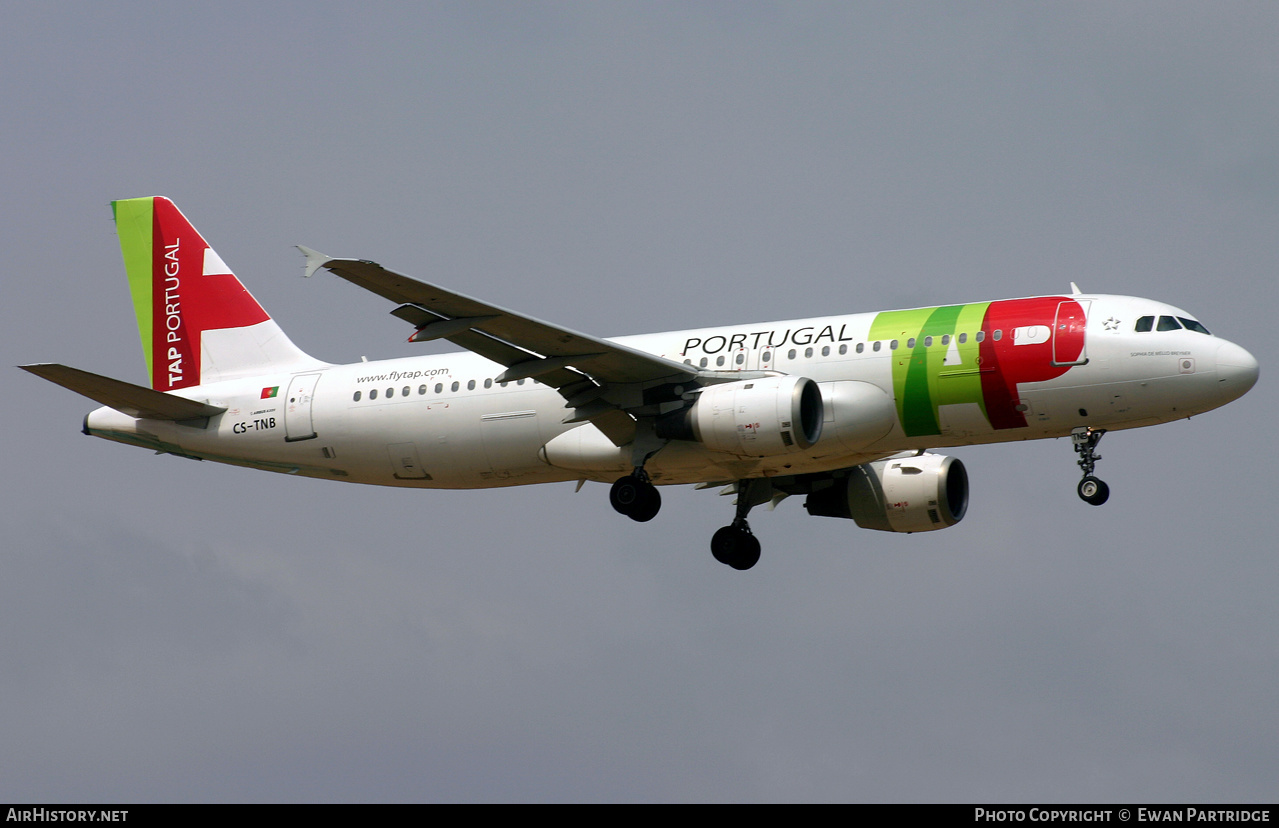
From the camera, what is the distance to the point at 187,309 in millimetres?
40719

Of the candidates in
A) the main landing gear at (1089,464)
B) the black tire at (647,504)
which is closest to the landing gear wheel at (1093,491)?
the main landing gear at (1089,464)

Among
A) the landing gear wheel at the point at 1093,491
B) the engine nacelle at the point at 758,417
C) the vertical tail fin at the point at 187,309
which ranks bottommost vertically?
the landing gear wheel at the point at 1093,491

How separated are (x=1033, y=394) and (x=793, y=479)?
8172 millimetres

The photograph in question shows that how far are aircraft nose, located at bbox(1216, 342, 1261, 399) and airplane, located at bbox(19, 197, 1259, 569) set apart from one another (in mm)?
41

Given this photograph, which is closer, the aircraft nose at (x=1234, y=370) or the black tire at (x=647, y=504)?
the aircraft nose at (x=1234, y=370)

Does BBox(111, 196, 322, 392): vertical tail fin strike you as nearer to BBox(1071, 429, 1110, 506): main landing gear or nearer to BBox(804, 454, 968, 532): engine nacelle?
BBox(804, 454, 968, 532): engine nacelle

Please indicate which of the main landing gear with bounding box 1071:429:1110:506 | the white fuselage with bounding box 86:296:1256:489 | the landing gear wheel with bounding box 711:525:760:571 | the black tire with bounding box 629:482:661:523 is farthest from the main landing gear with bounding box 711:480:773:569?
the main landing gear with bounding box 1071:429:1110:506

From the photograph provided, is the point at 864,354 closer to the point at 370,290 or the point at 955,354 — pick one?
the point at 955,354

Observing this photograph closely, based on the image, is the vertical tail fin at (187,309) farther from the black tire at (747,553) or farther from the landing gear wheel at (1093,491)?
the landing gear wheel at (1093,491)

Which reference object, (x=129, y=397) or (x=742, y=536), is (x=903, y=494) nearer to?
(x=742, y=536)

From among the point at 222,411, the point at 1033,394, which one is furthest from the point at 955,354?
the point at 222,411

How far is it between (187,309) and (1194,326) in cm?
2370

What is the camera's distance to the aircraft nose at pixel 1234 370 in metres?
31.5

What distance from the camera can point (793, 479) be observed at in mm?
38656
